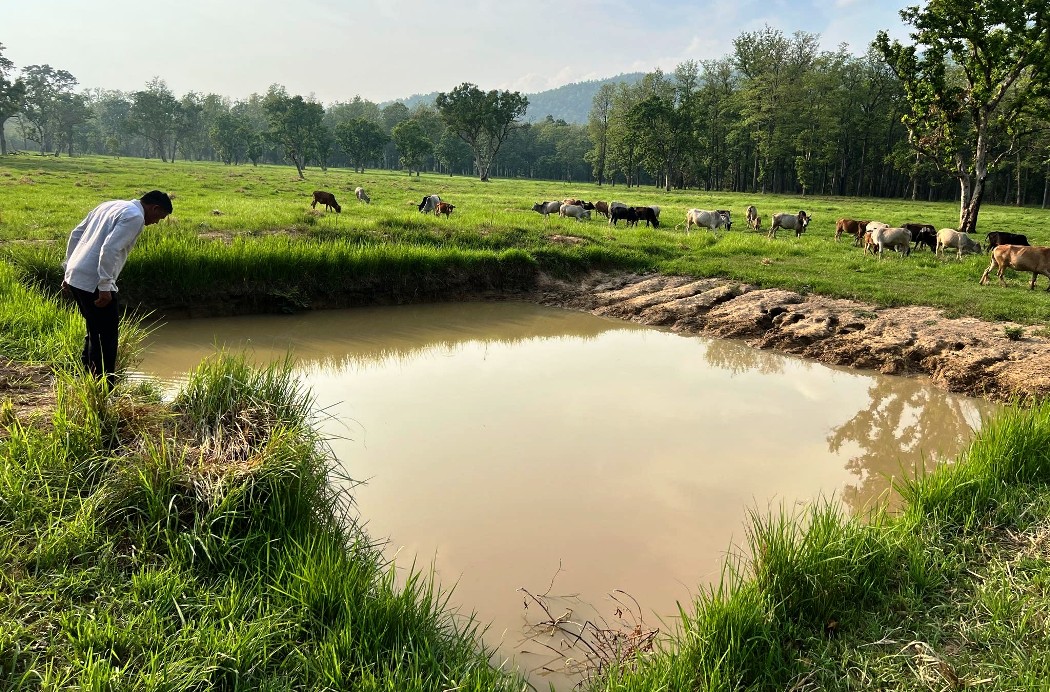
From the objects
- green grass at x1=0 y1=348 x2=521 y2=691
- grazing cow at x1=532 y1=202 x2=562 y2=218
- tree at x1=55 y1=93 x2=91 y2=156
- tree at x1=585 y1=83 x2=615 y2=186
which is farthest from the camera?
tree at x1=55 y1=93 x2=91 y2=156

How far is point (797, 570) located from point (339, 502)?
318 centimetres

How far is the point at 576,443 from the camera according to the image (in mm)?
6059

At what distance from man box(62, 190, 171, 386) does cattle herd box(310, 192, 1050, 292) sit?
1421cm

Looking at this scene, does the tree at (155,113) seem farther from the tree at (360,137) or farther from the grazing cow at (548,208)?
the grazing cow at (548,208)

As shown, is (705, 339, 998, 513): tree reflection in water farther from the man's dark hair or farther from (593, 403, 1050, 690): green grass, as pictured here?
the man's dark hair

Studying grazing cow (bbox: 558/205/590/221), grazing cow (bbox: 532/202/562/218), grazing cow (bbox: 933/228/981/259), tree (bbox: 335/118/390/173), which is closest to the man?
grazing cow (bbox: 558/205/590/221)

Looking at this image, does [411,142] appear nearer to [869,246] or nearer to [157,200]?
[869,246]

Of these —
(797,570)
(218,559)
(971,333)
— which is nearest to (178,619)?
(218,559)

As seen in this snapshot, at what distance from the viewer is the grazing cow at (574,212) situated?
70.1 ft

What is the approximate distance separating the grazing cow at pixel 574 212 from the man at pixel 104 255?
17.5m

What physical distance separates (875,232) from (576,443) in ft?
44.6

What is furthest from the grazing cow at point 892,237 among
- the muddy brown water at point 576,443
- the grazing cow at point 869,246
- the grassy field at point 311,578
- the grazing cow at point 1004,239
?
the grassy field at point 311,578

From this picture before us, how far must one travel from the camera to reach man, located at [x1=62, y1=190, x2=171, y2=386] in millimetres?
4523

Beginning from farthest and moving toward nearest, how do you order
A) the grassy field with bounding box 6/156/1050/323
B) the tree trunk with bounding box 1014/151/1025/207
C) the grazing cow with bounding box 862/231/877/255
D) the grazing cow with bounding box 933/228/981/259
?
the tree trunk with bounding box 1014/151/1025/207 < the grazing cow with bounding box 862/231/877/255 < the grazing cow with bounding box 933/228/981/259 < the grassy field with bounding box 6/156/1050/323
